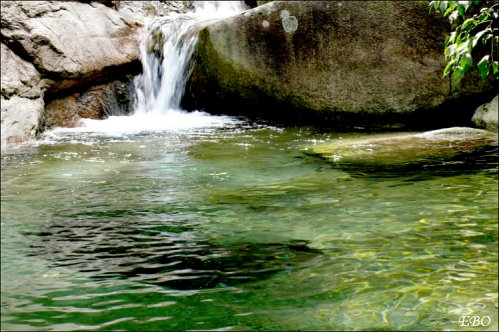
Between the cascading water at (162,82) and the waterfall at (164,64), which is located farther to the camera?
the waterfall at (164,64)

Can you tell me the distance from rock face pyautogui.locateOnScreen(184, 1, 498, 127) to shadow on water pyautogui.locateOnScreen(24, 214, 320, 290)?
18.9ft

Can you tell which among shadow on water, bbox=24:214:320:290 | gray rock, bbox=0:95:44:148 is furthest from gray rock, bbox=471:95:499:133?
gray rock, bbox=0:95:44:148

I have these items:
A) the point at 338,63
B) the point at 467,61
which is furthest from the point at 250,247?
the point at 338,63

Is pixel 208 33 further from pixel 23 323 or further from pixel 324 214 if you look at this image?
pixel 23 323

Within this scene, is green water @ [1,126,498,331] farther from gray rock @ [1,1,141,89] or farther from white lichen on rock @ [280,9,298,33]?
gray rock @ [1,1,141,89]

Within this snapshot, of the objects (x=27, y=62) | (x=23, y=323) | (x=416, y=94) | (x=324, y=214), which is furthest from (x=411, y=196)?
(x=27, y=62)

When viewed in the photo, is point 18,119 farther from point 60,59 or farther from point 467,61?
point 467,61

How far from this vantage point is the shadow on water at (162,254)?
10.4 ft

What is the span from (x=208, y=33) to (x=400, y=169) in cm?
568

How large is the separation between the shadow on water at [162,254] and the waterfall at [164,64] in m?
7.26

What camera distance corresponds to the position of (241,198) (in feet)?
15.7

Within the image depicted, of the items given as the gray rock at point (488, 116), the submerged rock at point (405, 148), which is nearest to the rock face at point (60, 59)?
the submerged rock at point (405, 148)

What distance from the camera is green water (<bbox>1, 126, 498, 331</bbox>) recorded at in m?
2.69

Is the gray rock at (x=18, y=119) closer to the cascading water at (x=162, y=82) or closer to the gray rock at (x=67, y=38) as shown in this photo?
the cascading water at (x=162, y=82)
